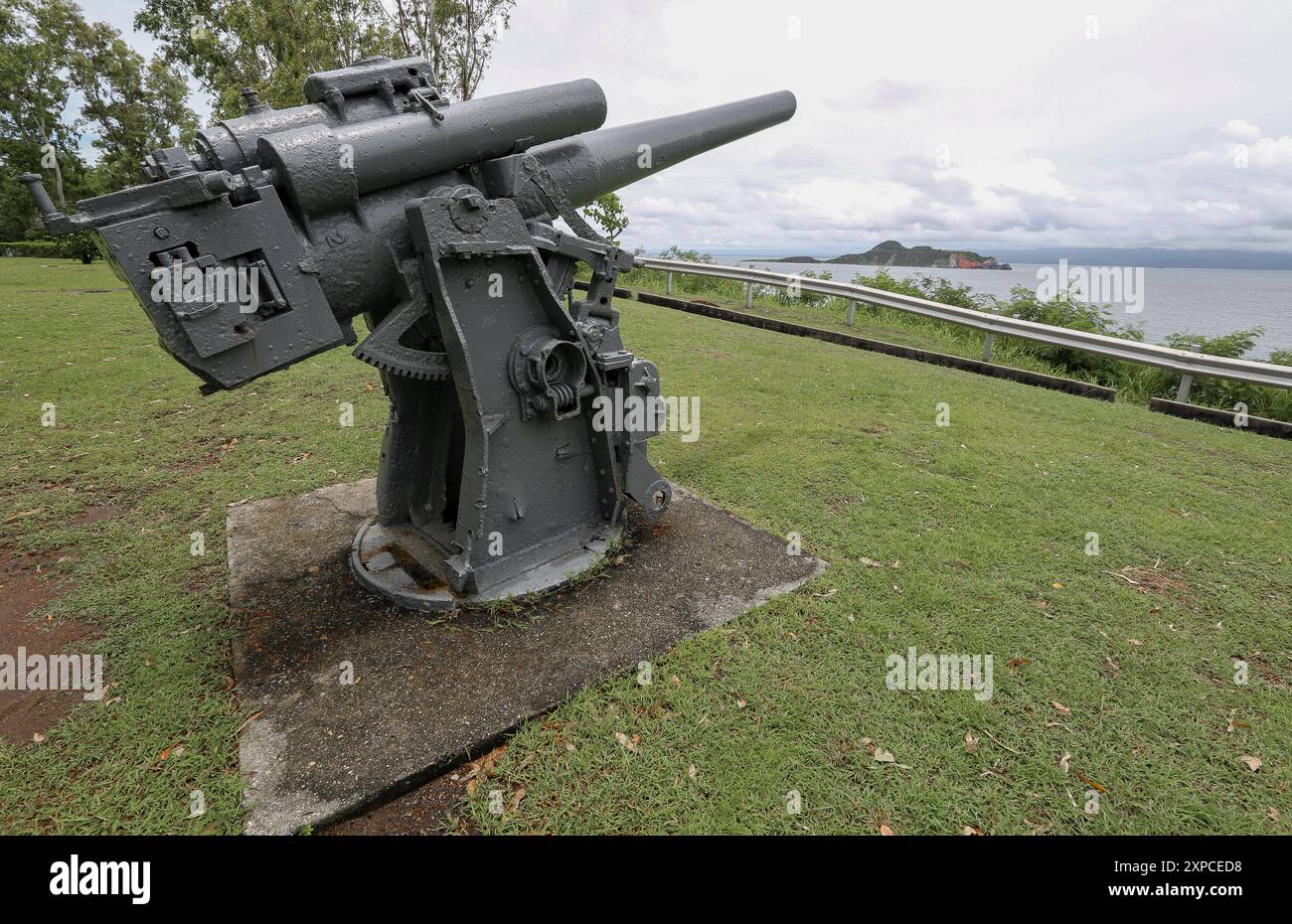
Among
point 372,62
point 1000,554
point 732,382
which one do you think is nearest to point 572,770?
point 1000,554

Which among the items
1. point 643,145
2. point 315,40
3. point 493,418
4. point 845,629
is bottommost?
point 845,629

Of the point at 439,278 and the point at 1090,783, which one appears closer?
the point at 1090,783

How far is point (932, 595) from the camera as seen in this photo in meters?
3.84

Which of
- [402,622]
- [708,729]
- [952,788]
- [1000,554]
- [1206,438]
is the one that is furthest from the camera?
[1206,438]

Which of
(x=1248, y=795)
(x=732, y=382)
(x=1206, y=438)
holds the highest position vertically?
(x=732, y=382)

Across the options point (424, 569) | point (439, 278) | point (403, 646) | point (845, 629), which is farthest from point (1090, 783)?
point (439, 278)

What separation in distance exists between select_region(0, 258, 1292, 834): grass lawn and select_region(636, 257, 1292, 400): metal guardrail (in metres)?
0.95

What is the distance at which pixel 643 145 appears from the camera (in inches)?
165

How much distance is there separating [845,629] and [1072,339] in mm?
7358

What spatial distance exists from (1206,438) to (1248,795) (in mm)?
5583

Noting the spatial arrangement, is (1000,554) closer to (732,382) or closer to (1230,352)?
(732,382)

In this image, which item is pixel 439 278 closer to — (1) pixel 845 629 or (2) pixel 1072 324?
Result: (1) pixel 845 629

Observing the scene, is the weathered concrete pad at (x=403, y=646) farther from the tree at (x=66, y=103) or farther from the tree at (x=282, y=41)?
the tree at (x=66, y=103)

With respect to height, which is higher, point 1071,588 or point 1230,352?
point 1230,352
